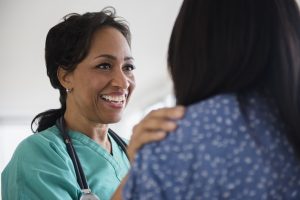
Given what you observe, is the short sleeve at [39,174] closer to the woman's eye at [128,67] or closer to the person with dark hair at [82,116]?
the person with dark hair at [82,116]

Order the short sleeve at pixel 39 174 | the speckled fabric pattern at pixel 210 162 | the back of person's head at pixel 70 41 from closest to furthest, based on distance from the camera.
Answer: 1. the speckled fabric pattern at pixel 210 162
2. the short sleeve at pixel 39 174
3. the back of person's head at pixel 70 41

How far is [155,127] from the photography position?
0.69 m

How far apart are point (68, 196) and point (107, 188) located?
15 centimetres

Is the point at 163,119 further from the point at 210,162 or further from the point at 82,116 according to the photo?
the point at 82,116

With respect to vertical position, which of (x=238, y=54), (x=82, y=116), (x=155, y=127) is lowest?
(x=82, y=116)

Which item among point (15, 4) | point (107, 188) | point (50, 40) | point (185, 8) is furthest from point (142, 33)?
point (185, 8)

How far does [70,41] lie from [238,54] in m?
0.77

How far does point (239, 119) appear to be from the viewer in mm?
677

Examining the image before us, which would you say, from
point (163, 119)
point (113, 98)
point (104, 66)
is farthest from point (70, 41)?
point (163, 119)

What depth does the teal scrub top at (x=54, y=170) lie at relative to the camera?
110 cm

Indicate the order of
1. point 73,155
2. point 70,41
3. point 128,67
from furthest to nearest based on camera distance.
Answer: point 128,67
point 70,41
point 73,155

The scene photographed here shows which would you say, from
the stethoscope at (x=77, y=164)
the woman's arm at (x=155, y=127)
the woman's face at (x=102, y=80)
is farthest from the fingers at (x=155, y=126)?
the woman's face at (x=102, y=80)

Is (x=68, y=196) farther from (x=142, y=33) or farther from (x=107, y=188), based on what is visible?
(x=142, y=33)

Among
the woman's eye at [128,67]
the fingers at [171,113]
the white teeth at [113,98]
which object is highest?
the woman's eye at [128,67]
